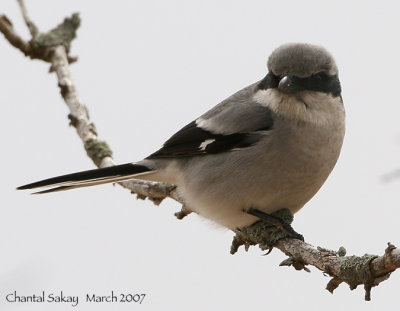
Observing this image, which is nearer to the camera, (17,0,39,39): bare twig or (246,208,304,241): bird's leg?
(246,208,304,241): bird's leg

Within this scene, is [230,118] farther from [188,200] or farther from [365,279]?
[365,279]

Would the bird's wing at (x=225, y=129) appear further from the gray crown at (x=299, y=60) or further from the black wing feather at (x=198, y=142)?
the gray crown at (x=299, y=60)

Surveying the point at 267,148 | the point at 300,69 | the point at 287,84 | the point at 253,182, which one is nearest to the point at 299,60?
the point at 300,69

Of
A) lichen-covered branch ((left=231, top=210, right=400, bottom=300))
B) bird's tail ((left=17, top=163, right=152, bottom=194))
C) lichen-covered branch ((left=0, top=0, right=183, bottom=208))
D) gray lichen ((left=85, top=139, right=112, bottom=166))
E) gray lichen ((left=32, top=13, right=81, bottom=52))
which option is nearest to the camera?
lichen-covered branch ((left=231, top=210, right=400, bottom=300))

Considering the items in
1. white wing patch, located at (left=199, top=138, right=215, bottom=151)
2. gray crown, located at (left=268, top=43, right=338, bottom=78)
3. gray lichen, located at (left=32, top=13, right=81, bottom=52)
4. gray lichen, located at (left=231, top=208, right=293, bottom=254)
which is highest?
gray lichen, located at (left=32, top=13, right=81, bottom=52)

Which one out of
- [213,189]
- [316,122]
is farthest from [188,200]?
[316,122]

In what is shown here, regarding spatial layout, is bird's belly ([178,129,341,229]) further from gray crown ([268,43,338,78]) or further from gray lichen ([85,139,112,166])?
gray lichen ([85,139,112,166])

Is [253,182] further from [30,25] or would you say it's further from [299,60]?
[30,25]

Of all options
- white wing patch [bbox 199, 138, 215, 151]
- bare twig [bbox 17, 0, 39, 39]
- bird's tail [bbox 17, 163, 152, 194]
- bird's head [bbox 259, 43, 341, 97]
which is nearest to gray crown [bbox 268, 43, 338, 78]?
bird's head [bbox 259, 43, 341, 97]
